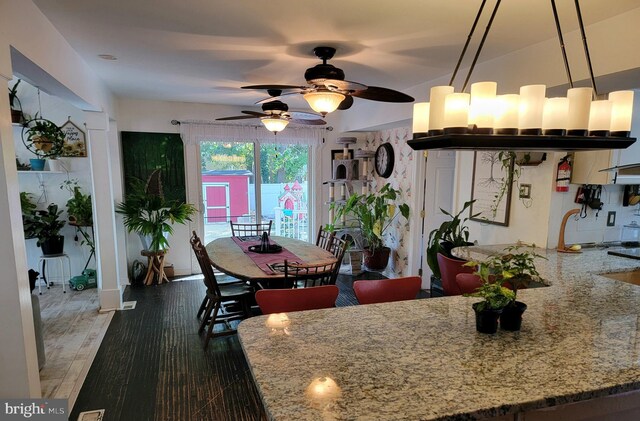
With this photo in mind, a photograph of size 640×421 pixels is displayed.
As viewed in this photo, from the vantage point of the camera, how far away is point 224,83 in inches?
148

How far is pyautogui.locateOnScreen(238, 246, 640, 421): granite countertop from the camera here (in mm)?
997

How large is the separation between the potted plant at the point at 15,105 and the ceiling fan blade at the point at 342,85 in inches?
153

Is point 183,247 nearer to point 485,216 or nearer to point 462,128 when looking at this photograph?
point 485,216

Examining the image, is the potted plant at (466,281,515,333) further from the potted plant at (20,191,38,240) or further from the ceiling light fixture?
the potted plant at (20,191,38,240)

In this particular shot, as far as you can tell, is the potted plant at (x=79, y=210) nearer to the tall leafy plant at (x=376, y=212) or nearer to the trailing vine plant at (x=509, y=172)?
the tall leafy plant at (x=376, y=212)

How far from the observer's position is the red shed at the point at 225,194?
530 cm

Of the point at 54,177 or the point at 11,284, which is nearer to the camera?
the point at 11,284

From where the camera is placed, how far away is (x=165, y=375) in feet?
8.74

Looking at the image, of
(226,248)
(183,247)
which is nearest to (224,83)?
(226,248)

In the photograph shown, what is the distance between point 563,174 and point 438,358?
2.15 metres

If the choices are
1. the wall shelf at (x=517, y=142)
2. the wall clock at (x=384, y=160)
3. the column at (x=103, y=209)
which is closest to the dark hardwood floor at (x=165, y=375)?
the column at (x=103, y=209)

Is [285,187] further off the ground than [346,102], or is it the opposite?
[346,102]

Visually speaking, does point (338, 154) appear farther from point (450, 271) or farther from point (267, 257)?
point (450, 271)

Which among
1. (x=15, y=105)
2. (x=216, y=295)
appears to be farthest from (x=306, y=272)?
(x=15, y=105)
